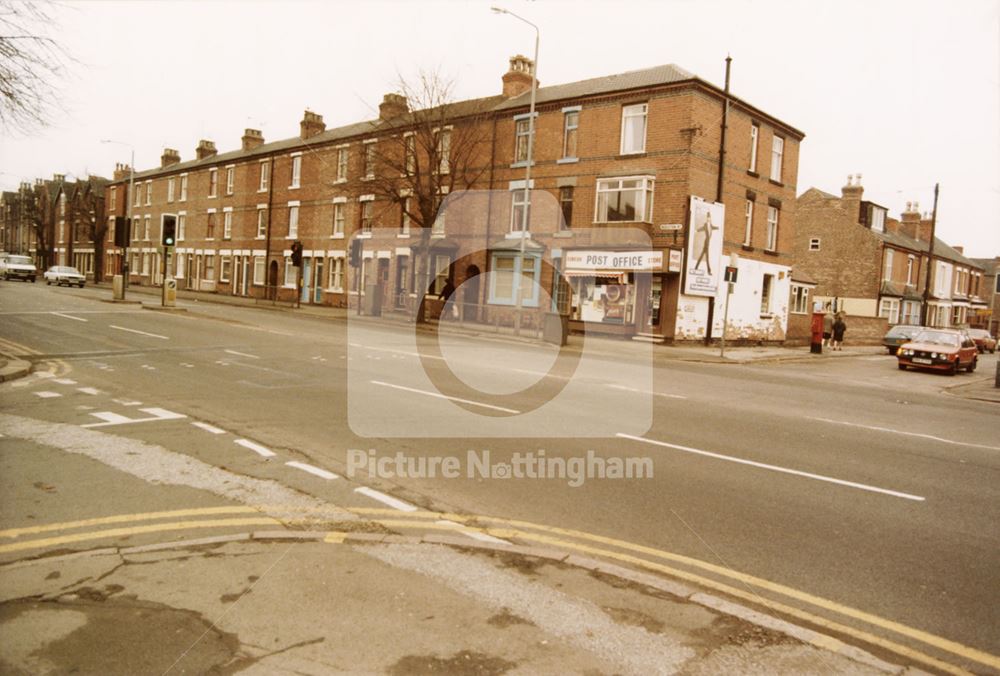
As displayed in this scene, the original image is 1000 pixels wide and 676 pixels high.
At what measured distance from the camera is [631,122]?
2852 centimetres

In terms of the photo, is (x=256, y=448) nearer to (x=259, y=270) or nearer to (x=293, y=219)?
(x=293, y=219)

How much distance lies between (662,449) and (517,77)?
30.2 metres

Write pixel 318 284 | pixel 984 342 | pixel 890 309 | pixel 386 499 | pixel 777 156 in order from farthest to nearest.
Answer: pixel 890 309, pixel 984 342, pixel 318 284, pixel 777 156, pixel 386 499

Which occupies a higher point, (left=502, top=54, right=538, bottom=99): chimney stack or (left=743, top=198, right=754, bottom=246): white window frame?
(left=502, top=54, right=538, bottom=99): chimney stack

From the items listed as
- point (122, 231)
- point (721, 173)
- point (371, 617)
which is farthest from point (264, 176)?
point (371, 617)

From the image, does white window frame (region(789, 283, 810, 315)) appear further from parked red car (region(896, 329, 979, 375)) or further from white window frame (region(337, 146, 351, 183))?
white window frame (region(337, 146, 351, 183))

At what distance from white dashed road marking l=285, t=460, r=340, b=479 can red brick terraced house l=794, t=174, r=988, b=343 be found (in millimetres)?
43463

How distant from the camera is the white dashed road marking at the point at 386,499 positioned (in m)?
5.58

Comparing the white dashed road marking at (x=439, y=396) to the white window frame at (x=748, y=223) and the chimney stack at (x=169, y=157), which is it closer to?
the white window frame at (x=748, y=223)

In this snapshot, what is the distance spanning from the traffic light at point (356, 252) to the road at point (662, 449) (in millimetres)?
19632

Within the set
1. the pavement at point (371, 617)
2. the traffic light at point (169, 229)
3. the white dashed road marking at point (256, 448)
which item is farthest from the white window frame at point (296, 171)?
the pavement at point (371, 617)

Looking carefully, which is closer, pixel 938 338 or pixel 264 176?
pixel 938 338

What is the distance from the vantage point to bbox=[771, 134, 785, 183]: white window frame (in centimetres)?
3212

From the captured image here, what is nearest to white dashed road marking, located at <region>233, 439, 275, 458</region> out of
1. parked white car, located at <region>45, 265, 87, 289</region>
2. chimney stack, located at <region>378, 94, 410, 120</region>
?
chimney stack, located at <region>378, 94, 410, 120</region>
